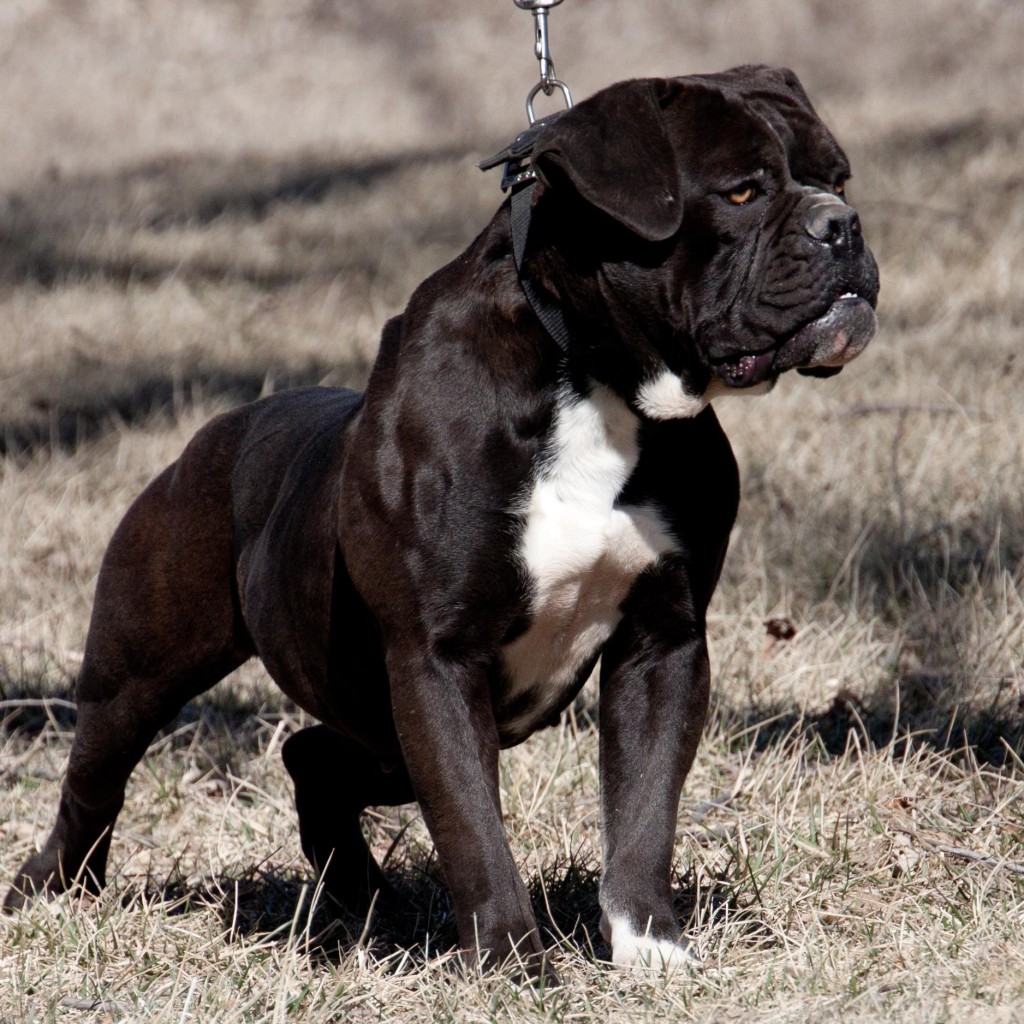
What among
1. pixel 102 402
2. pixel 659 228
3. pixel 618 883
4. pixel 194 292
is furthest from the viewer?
pixel 194 292

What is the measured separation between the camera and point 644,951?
3240 millimetres

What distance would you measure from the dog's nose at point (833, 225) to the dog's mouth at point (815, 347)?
108 mm

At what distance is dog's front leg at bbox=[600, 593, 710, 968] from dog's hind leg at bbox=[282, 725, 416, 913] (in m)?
0.99

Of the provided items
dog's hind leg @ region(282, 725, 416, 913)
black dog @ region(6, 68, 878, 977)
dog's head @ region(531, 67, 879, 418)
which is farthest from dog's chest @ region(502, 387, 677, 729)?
dog's hind leg @ region(282, 725, 416, 913)

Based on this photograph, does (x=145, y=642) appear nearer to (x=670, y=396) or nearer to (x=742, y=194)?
(x=670, y=396)

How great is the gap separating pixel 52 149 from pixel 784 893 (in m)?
11.9

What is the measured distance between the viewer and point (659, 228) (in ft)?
10.2

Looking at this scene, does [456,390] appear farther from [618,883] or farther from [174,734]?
[174,734]

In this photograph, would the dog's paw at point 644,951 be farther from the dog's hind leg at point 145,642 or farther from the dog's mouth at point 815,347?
the dog's hind leg at point 145,642

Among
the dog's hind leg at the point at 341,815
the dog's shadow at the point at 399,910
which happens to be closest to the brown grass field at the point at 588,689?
the dog's shadow at the point at 399,910

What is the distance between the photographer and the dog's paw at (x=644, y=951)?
3.21m

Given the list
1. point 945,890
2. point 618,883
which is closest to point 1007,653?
point 945,890

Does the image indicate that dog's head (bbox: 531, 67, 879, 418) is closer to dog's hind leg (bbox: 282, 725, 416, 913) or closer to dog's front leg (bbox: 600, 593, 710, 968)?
dog's front leg (bbox: 600, 593, 710, 968)

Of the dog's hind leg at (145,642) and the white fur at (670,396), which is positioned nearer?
the white fur at (670,396)
